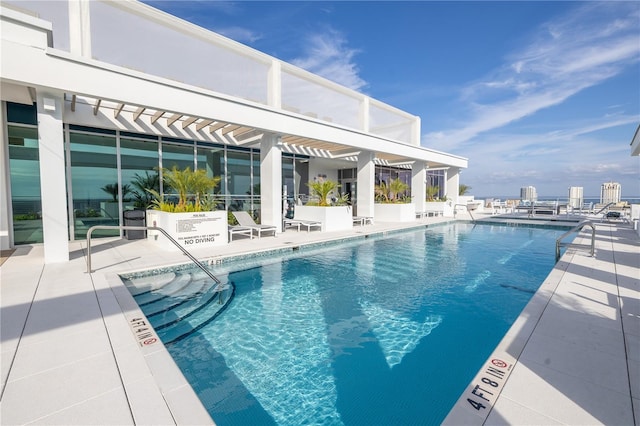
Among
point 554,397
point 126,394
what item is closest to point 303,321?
point 126,394

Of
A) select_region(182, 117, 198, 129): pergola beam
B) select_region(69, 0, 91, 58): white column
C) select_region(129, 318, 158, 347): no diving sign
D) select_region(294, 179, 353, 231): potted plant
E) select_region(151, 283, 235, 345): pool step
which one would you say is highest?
select_region(69, 0, 91, 58): white column

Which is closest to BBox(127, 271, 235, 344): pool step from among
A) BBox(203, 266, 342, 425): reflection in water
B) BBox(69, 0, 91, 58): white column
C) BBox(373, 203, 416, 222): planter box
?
BBox(203, 266, 342, 425): reflection in water

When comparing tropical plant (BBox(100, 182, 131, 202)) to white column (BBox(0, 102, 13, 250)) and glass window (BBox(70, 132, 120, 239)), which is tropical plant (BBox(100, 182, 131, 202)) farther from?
white column (BBox(0, 102, 13, 250))

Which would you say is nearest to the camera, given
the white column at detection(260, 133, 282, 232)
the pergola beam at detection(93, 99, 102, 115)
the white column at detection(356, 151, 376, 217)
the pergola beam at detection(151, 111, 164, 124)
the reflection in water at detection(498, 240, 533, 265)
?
the reflection in water at detection(498, 240, 533, 265)

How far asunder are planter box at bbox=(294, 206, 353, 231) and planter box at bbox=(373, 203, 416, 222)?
13.3ft

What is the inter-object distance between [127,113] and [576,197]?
31095mm

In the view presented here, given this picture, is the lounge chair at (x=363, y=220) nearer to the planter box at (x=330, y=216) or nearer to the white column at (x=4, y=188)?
the planter box at (x=330, y=216)

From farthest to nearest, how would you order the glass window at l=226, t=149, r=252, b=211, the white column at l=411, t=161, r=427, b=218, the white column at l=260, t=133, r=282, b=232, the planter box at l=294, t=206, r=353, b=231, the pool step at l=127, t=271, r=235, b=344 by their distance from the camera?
the white column at l=411, t=161, r=427, b=218 < the glass window at l=226, t=149, r=252, b=211 < the planter box at l=294, t=206, r=353, b=231 < the white column at l=260, t=133, r=282, b=232 < the pool step at l=127, t=271, r=235, b=344

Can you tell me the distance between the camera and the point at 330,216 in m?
12.1

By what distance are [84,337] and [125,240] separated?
768 cm

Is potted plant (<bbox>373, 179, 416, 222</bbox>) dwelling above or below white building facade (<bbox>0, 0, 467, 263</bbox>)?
below

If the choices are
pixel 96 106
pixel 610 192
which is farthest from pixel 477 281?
pixel 610 192

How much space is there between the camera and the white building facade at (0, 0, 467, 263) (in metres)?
6.27

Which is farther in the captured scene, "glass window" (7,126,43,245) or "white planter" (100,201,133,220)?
"white planter" (100,201,133,220)
